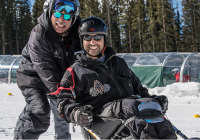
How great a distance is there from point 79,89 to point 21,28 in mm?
47997

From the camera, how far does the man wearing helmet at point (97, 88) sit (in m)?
1.89

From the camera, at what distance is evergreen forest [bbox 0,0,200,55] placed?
3675cm

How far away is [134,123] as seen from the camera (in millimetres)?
1756

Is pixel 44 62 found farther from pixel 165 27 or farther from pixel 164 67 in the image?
pixel 165 27

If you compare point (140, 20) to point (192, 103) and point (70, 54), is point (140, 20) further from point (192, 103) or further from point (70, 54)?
point (70, 54)

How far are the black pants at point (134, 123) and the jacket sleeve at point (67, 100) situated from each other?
266 millimetres

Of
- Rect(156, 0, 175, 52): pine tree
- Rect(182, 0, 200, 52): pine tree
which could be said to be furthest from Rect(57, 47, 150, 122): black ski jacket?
Rect(182, 0, 200, 52): pine tree

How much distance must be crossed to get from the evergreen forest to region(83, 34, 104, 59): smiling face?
2962cm

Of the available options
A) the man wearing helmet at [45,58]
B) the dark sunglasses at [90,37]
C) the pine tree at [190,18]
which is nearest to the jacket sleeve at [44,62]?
the man wearing helmet at [45,58]

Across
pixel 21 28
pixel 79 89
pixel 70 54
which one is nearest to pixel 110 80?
pixel 79 89

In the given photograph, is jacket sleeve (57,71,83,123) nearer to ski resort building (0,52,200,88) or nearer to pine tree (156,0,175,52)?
ski resort building (0,52,200,88)

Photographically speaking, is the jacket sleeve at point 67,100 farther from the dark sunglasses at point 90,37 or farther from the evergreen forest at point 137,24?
the evergreen forest at point 137,24

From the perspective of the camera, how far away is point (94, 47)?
2.49m

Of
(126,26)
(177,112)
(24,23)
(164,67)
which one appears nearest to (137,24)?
(126,26)
